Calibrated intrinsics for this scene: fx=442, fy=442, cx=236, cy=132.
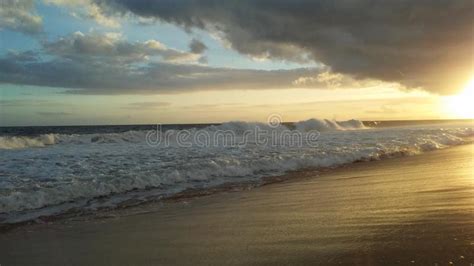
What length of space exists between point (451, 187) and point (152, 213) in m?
5.57

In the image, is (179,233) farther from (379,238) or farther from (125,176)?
(125,176)

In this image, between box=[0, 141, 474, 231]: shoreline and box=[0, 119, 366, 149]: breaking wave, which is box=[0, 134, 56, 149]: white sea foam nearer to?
box=[0, 119, 366, 149]: breaking wave

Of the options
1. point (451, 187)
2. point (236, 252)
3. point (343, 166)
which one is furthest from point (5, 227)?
point (343, 166)

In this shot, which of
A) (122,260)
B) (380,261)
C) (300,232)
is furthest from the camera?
(300,232)

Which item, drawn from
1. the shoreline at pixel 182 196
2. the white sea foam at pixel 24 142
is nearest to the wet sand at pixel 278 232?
the shoreline at pixel 182 196

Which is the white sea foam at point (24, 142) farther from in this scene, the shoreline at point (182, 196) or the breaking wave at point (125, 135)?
the shoreline at point (182, 196)

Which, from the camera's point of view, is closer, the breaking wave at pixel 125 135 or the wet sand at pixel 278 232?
the wet sand at pixel 278 232

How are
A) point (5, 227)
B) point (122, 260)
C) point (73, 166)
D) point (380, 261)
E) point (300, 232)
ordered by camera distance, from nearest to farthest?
point (380, 261)
point (122, 260)
point (300, 232)
point (5, 227)
point (73, 166)

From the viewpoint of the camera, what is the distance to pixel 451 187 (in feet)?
27.5

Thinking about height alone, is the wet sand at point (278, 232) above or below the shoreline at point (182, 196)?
above

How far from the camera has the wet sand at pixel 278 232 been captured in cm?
452

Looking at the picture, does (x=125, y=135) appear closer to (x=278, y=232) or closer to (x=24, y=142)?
(x=24, y=142)

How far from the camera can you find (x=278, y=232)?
5.55 m

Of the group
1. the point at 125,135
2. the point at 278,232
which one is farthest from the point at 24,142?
the point at 278,232
